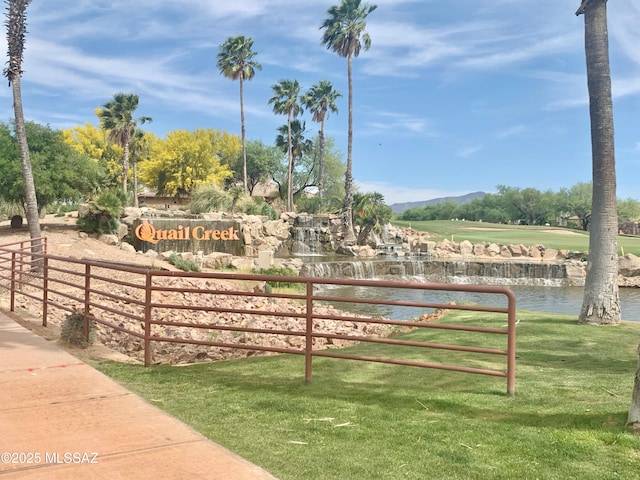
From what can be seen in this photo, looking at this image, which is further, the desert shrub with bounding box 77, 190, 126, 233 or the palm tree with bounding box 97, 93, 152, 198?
the palm tree with bounding box 97, 93, 152, 198

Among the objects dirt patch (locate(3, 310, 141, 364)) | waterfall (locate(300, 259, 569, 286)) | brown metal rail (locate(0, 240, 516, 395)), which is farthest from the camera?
waterfall (locate(300, 259, 569, 286))

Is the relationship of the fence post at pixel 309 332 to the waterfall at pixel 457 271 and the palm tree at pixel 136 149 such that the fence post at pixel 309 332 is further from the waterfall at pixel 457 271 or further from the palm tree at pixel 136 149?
the palm tree at pixel 136 149

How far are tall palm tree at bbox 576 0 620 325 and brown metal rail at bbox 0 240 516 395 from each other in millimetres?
1932

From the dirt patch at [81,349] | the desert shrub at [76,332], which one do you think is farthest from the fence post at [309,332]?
the desert shrub at [76,332]

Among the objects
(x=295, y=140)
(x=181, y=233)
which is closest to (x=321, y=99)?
(x=295, y=140)

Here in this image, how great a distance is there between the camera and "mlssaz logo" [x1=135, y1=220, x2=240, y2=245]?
3297cm

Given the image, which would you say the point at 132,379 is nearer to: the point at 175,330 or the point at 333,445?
the point at 333,445

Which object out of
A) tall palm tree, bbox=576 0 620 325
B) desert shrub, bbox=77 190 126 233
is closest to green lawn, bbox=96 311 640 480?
tall palm tree, bbox=576 0 620 325

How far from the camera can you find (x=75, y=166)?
3053 centimetres

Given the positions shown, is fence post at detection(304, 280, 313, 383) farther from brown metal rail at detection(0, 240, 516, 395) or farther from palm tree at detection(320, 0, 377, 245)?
palm tree at detection(320, 0, 377, 245)

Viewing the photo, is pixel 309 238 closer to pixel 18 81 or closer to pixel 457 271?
pixel 457 271

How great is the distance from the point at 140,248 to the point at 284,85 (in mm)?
34738

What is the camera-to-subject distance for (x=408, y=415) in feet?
16.2

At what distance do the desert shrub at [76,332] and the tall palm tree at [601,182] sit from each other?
8.96 metres
